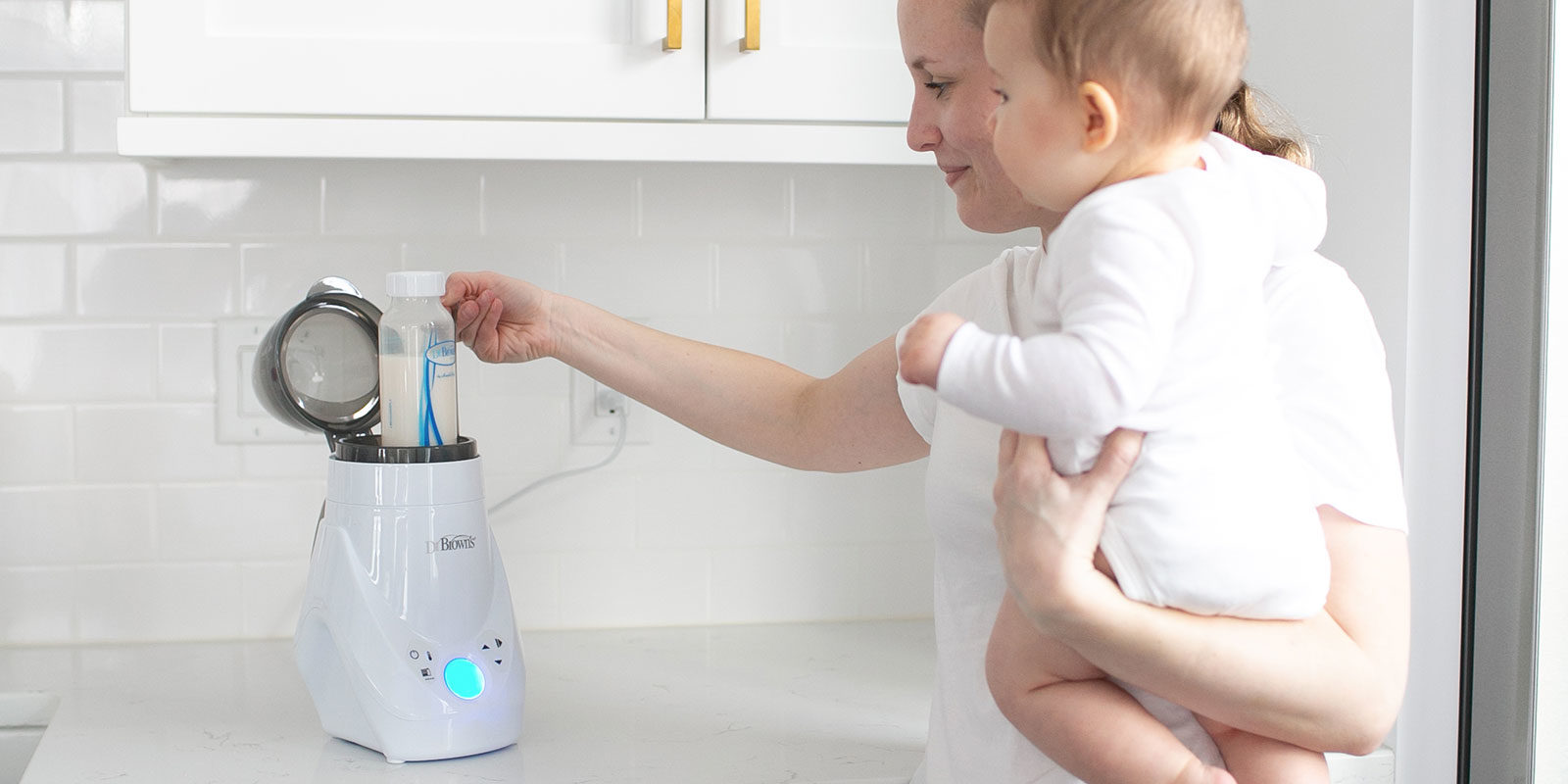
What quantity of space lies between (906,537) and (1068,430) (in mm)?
1107

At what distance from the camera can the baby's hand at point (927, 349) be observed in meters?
0.75

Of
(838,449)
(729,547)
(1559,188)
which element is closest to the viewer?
(1559,188)

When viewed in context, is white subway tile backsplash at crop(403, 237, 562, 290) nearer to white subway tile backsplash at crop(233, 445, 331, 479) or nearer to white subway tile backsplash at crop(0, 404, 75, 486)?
white subway tile backsplash at crop(233, 445, 331, 479)

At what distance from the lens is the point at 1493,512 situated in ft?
4.08

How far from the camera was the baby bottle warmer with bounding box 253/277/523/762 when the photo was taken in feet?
3.91

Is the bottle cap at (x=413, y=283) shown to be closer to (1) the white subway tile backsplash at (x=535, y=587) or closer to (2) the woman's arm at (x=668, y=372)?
(2) the woman's arm at (x=668, y=372)

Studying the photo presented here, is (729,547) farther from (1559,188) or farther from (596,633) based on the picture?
(1559,188)

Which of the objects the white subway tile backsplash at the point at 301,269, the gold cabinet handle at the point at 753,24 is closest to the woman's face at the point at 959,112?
the gold cabinet handle at the point at 753,24

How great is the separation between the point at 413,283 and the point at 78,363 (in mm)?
719

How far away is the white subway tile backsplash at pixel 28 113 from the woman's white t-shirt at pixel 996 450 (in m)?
1.15

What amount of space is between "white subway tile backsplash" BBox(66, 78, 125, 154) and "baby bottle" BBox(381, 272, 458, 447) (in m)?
0.67

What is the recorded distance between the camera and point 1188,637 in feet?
2.64

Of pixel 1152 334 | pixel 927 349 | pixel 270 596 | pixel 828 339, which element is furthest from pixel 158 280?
pixel 1152 334

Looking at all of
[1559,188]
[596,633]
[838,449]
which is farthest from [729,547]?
[1559,188]
